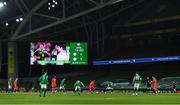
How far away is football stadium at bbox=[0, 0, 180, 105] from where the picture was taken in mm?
71188

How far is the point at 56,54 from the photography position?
73.1 meters

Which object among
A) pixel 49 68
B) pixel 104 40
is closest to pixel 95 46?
pixel 104 40

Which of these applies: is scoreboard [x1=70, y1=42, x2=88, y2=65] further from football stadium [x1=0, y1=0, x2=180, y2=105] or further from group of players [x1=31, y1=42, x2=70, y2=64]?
group of players [x1=31, y1=42, x2=70, y2=64]

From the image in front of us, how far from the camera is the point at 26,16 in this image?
7131 cm

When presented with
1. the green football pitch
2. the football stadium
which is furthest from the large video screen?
the green football pitch

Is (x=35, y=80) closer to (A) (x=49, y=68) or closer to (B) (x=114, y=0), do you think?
(A) (x=49, y=68)

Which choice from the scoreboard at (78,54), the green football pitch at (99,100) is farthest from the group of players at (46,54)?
the green football pitch at (99,100)

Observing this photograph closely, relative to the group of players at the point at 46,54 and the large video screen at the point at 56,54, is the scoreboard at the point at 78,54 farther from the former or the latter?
the group of players at the point at 46,54

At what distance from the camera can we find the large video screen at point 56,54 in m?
72.9

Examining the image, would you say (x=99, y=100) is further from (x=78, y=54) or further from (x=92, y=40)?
(x=92, y=40)

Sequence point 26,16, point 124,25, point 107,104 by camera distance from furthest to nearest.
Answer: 1. point 124,25
2. point 26,16
3. point 107,104

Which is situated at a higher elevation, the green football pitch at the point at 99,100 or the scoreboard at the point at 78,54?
the scoreboard at the point at 78,54

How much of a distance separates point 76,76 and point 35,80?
6914 millimetres

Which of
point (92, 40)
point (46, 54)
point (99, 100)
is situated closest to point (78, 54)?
point (46, 54)
